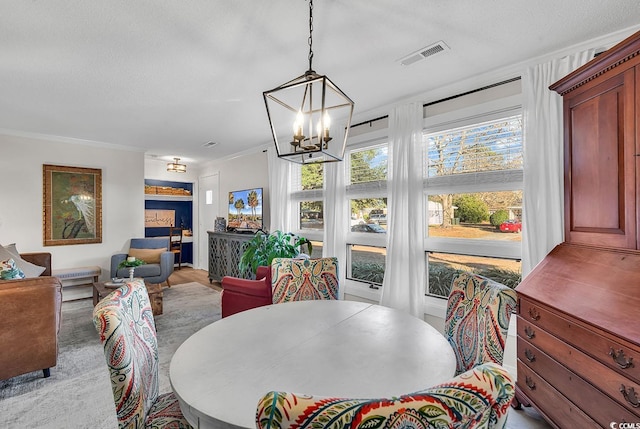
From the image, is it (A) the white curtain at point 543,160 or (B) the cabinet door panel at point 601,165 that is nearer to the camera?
(B) the cabinet door panel at point 601,165

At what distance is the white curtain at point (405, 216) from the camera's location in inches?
116

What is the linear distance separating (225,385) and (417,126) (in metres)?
2.81

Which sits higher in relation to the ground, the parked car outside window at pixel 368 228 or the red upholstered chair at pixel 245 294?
the parked car outside window at pixel 368 228

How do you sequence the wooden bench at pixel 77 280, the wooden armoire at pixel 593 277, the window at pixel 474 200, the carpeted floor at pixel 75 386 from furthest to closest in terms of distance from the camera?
1. the wooden bench at pixel 77 280
2. the window at pixel 474 200
3. the carpeted floor at pixel 75 386
4. the wooden armoire at pixel 593 277

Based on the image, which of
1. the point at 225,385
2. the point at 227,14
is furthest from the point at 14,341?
the point at 227,14

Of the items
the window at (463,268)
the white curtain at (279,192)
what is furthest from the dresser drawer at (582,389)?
the white curtain at (279,192)

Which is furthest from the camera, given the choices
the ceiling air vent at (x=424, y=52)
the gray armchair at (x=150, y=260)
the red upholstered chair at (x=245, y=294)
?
the gray armchair at (x=150, y=260)

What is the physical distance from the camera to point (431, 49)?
7.17 ft

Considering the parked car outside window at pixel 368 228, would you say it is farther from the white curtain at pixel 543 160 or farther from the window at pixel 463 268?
the white curtain at pixel 543 160

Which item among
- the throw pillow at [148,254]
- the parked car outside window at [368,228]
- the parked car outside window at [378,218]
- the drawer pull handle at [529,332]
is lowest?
the drawer pull handle at [529,332]

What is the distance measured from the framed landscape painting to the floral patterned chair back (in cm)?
431

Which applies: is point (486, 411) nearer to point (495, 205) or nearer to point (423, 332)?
point (423, 332)

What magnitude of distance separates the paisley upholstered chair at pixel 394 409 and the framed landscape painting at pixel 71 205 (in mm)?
5746

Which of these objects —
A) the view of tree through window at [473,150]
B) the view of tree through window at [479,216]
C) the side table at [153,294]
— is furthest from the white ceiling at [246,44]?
the side table at [153,294]
